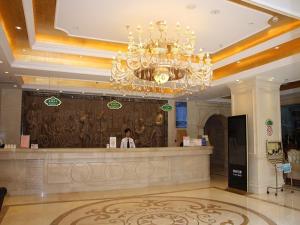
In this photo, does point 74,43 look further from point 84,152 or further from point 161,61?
point 84,152

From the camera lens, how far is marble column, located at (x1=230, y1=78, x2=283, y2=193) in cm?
800

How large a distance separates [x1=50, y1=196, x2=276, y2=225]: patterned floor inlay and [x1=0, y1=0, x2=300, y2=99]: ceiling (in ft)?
12.1

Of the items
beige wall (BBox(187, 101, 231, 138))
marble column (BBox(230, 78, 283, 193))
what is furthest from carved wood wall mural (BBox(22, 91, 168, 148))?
marble column (BBox(230, 78, 283, 193))

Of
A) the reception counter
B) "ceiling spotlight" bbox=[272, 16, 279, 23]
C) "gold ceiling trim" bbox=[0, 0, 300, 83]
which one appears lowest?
the reception counter

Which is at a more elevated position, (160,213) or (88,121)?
(88,121)

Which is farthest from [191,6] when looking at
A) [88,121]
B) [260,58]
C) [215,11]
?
[88,121]

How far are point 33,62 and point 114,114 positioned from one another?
4866 millimetres

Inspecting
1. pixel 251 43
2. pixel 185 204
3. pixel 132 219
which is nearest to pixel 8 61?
pixel 132 219

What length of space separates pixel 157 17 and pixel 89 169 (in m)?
4.76

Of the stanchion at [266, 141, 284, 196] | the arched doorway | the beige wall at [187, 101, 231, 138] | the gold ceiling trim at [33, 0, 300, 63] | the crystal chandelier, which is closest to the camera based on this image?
the gold ceiling trim at [33, 0, 300, 63]

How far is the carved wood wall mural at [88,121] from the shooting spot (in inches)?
411

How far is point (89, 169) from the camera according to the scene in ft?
26.1

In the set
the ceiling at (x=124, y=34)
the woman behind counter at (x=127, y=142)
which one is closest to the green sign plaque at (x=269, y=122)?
the ceiling at (x=124, y=34)

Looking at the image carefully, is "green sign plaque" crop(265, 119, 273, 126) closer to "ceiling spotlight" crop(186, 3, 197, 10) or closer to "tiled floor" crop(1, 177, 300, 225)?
"tiled floor" crop(1, 177, 300, 225)
